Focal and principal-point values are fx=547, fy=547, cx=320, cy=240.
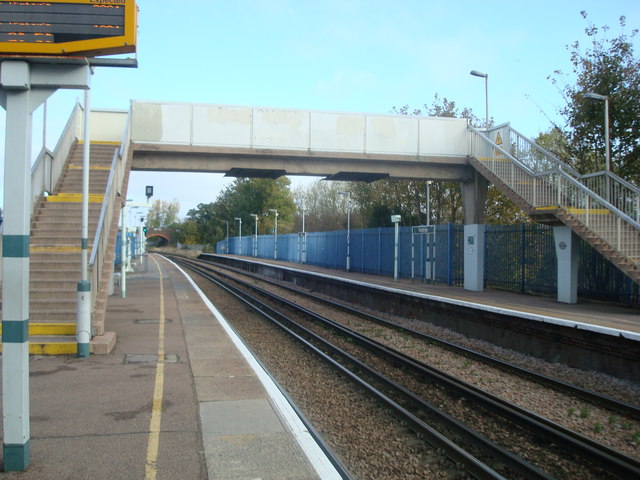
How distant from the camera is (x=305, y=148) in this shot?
2036 centimetres

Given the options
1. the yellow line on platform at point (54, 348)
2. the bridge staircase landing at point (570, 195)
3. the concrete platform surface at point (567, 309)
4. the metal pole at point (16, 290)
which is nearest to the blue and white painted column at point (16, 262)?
the metal pole at point (16, 290)

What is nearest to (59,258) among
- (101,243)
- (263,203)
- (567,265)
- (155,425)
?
(101,243)

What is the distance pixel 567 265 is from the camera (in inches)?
591

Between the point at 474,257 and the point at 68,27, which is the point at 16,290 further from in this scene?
the point at 474,257

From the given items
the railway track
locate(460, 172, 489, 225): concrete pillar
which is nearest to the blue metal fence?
locate(460, 172, 489, 225): concrete pillar

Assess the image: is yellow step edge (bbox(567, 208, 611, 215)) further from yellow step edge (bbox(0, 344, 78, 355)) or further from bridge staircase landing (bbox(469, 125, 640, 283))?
yellow step edge (bbox(0, 344, 78, 355))

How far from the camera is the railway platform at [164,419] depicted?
4.49 meters

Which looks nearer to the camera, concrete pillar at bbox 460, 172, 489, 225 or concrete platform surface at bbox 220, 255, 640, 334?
concrete platform surface at bbox 220, 255, 640, 334

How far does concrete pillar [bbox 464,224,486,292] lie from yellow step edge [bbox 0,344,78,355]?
1404cm

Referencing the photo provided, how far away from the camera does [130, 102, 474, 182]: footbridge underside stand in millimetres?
19688

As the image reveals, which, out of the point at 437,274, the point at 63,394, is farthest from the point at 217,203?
the point at 63,394

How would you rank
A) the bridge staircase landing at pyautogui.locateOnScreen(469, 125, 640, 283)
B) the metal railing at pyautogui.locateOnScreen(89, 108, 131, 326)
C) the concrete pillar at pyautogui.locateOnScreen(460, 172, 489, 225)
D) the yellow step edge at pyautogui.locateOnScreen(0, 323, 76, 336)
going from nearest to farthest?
1. the yellow step edge at pyautogui.locateOnScreen(0, 323, 76, 336)
2. the metal railing at pyautogui.locateOnScreen(89, 108, 131, 326)
3. the bridge staircase landing at pyautogui.locateOnScreen(469, 125, 640, 283)
4. the concrete pillar at pyautogui.locateOnScreen(460, 172, 489, 225)

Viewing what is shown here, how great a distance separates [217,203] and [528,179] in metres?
83.7

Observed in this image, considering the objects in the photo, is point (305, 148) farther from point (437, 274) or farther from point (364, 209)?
point (364, 209)
